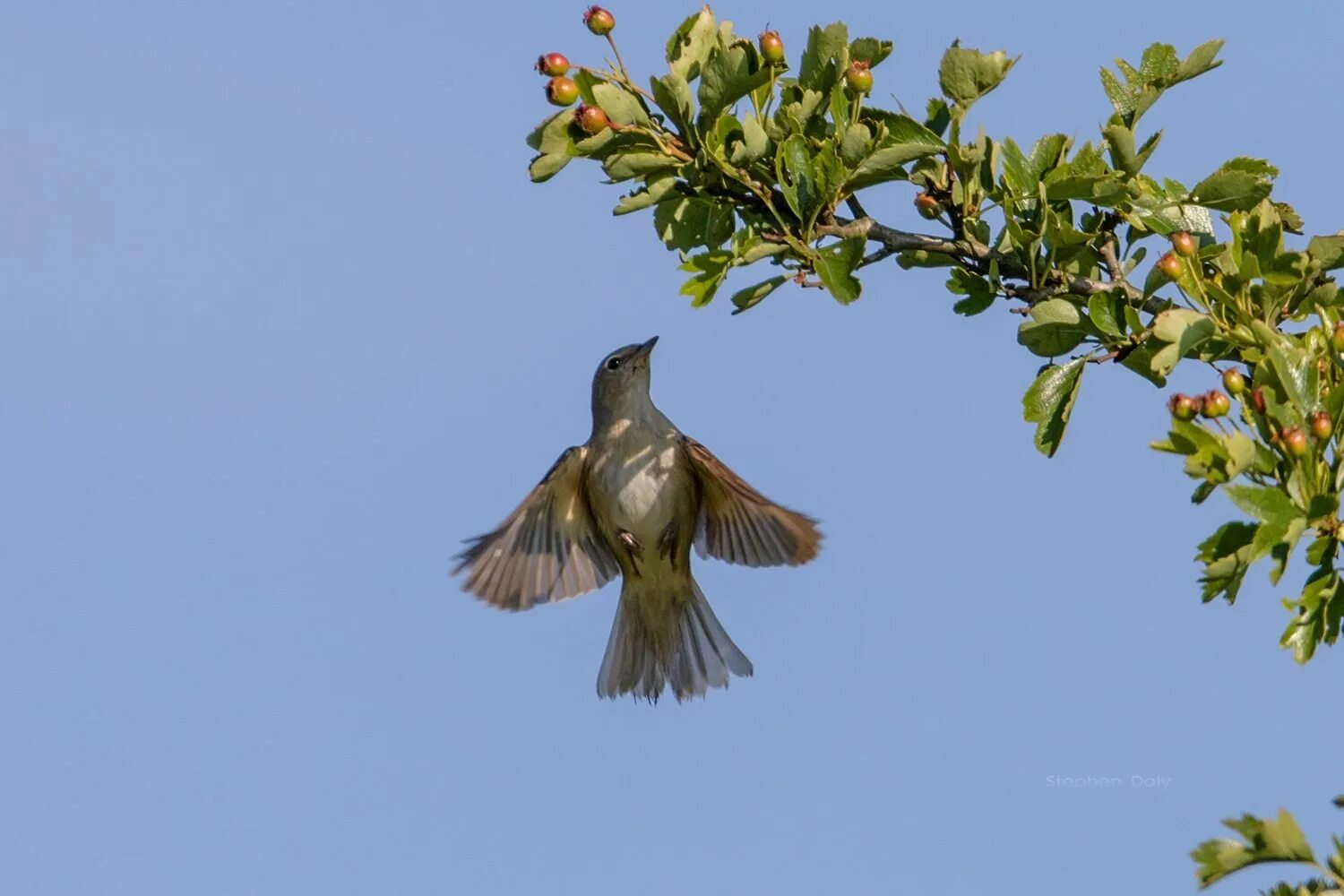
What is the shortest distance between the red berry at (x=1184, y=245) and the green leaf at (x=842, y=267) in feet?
2.95

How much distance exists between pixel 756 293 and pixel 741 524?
3.59 meters

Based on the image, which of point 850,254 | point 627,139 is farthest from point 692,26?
point 850,254

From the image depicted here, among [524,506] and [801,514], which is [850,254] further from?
[524,506]

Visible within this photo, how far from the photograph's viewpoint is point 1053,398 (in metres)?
5.36

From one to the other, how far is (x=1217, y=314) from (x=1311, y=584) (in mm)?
984

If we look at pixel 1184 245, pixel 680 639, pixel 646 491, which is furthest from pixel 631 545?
pixel 1184 245

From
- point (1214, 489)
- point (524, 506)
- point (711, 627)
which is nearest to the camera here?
point (1214, 489)

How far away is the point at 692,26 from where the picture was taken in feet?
17.1

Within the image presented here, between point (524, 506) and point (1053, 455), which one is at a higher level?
point (524, 506)

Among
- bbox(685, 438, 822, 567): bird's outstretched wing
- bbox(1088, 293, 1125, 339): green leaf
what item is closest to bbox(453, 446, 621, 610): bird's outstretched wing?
bbox(685, 438, 822, 567): bird's outstretched wing

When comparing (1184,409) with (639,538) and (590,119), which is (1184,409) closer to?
(590,119)

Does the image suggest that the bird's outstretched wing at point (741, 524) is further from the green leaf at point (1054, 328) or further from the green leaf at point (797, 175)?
the green leaf at point (797, 175)

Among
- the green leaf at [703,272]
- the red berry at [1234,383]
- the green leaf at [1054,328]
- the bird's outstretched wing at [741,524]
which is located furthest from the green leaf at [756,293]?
the bird's outstretched wing at [741,524]

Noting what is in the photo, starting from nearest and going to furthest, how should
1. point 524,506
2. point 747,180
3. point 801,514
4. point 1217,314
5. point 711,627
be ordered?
point 1217,314
point 747,180
point 801,514
point 524,506
point 711,627
